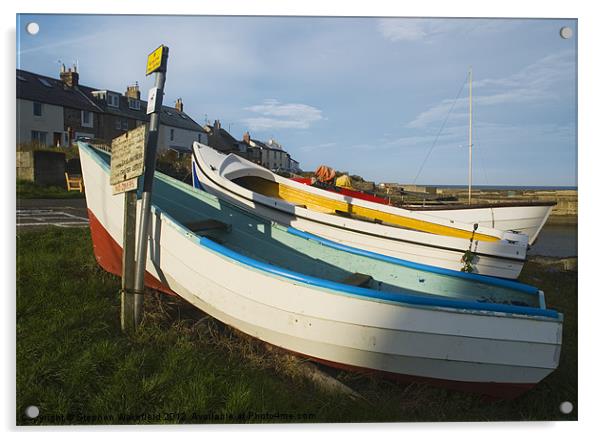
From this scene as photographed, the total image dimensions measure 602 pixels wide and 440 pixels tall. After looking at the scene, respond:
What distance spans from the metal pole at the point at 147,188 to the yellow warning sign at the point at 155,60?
0.12ft

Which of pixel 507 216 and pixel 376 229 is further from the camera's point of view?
pixel 507 216

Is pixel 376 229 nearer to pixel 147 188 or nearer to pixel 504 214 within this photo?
pixel 504 214

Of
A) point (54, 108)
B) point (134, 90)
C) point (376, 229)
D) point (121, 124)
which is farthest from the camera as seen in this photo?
point (121, 124)

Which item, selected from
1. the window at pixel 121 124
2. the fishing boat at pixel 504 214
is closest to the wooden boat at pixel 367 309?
the fishing boat at pixel 504 214

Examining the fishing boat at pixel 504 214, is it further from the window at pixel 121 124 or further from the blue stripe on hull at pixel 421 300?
the window at pixel 121 124

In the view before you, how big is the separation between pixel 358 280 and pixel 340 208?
8.03 ft

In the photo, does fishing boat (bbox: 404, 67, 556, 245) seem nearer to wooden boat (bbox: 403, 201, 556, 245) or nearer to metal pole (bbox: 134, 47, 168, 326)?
wooden boat (bbox: 403, 201, 556, 245)

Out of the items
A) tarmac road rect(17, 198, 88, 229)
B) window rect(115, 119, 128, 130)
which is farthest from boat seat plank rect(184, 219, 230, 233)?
window rect(115, 119, 128, 130)

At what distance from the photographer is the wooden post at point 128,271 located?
235cm

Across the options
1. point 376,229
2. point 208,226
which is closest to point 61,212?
point 208,226

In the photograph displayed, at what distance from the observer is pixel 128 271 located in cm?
236
